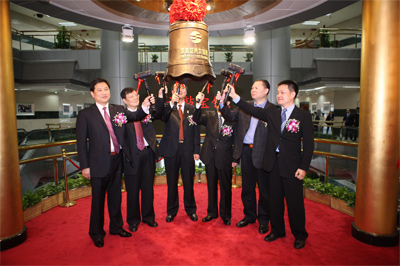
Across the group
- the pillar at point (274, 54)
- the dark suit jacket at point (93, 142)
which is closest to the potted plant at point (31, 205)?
the dark suit jacket at point (93, 142)

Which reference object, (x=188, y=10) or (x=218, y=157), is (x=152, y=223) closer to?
(x=218, y=157)

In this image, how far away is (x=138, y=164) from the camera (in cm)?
346

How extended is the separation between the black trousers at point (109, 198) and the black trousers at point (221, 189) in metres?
1.21

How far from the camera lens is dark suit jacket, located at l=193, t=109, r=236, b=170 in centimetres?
357

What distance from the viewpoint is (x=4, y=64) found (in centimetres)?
302

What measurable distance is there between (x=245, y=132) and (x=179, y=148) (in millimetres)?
939

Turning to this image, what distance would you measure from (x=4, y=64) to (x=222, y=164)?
9.28ft

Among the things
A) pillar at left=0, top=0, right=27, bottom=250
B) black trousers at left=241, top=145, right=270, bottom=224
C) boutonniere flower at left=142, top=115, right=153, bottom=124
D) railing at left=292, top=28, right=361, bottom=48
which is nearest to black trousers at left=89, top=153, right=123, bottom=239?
boutonniere flower at left=142, top=115, right=153, bottom=124

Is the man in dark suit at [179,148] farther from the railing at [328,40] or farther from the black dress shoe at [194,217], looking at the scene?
the railing at [328,40]

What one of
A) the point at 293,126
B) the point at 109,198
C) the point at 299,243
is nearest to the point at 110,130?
the point at 109,198

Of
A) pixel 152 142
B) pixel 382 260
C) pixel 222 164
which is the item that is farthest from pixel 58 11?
pixel 382 260

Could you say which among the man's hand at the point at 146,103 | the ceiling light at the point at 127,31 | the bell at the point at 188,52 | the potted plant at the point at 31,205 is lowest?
the potted plant at the point at 31,205

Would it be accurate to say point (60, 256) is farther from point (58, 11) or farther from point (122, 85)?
point (122, 85)

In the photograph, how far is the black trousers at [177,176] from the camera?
372cm
